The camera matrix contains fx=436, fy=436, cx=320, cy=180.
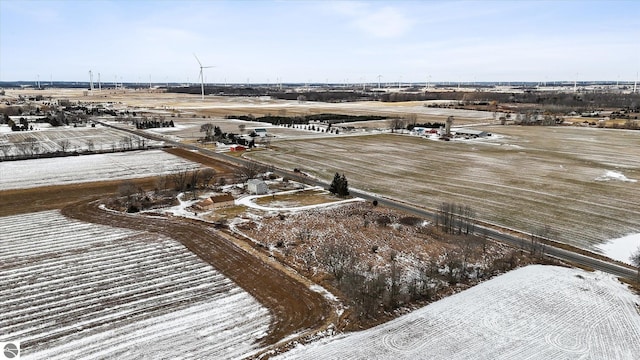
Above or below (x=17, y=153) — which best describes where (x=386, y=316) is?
below

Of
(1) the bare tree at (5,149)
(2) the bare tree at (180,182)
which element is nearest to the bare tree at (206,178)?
(2) the bare tree at (180,182)

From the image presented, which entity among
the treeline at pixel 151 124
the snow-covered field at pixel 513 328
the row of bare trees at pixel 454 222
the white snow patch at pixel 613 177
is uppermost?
the treeline at pixel 151 124

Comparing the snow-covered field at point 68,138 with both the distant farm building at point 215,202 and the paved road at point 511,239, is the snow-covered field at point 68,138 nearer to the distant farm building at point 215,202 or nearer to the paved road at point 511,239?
the paved road at point 511,239

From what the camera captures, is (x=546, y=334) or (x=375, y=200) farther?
(x=375, y=200)

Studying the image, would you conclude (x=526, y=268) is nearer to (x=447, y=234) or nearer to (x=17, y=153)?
(x=447, y=234)

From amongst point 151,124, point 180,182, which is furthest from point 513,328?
point 151,124

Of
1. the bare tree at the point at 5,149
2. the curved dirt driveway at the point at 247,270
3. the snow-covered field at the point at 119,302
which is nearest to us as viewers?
the snow-covered field at the point at 119,302

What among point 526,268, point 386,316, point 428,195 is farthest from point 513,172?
point 386,316
